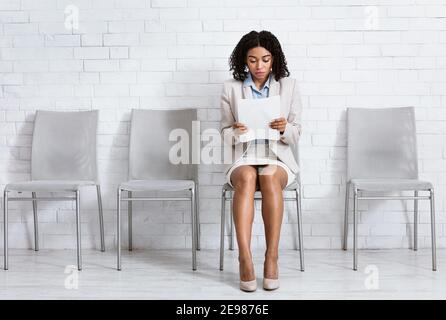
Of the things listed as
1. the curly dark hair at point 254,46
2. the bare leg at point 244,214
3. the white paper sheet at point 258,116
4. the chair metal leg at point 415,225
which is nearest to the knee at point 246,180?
the bare leg at point 244,214

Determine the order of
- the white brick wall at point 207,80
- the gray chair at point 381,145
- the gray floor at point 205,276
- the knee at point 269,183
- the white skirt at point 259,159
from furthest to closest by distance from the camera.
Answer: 1. the white brick wall at point 207,80
2. the gray chair at point 381,145
3. the white skirt at point 259,159
4. the knee at point 269,183
5. the gray floor at point 205,276

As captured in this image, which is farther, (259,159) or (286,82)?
(286,82)

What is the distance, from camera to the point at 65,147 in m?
3.09

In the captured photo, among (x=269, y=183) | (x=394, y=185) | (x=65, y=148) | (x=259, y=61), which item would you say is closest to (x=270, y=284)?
(x=269, y=183)

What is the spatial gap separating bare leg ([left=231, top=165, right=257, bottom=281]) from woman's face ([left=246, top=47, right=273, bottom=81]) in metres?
0.47

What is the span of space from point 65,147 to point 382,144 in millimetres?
1737

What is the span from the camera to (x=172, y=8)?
10.3 feet

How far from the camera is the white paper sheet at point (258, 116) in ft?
8.07

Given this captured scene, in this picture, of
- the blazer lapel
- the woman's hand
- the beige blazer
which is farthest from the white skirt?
the blazer lapel

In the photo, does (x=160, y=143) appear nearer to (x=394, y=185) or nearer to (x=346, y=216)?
(x=346, y=216)

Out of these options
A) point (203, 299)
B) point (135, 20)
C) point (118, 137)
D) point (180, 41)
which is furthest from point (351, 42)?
point (203, 299)

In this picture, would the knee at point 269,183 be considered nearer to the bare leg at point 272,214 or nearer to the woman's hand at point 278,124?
the bare leg at point 272,214

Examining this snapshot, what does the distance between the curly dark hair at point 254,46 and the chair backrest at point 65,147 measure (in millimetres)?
896

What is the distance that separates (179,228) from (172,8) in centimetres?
125
